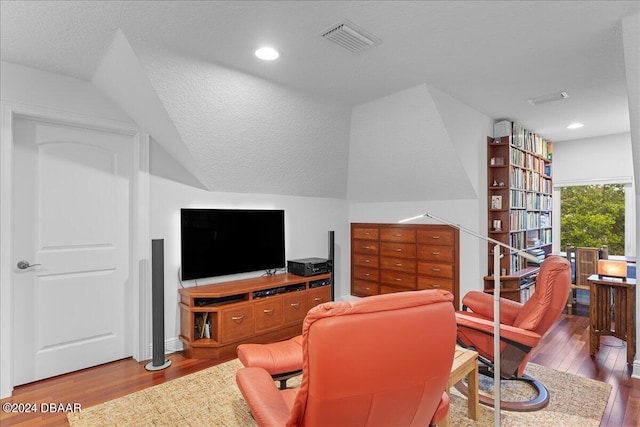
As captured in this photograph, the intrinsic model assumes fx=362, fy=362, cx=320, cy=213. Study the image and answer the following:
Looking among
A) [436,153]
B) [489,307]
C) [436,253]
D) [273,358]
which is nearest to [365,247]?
[436,253]

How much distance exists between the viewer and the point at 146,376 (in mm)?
3109

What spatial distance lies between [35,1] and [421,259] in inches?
170

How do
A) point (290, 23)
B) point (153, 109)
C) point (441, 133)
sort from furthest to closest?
point (441, 133)
point (153, 109)
point (290, 23)

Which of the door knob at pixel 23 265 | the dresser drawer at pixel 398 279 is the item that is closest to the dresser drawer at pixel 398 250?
the dresser drawer at pixel 398 279

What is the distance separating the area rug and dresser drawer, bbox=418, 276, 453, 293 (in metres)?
1.46

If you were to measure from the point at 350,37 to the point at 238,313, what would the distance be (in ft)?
8.75

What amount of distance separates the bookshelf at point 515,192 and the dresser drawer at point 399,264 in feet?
3.07

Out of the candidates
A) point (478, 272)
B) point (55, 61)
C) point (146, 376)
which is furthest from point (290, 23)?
point (478, 272)

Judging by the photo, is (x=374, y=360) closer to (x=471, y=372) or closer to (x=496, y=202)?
(x=471, y=372)

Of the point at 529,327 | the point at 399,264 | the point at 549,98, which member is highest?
the point at 549,98

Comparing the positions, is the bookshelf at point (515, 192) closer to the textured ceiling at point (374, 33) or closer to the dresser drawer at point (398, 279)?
the dresser drawer at point (398, 279)

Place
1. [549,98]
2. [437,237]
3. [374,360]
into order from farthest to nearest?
1. [437,237]
2. [549,98]
3. [374,360]

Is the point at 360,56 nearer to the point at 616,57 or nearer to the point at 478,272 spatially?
the point at 616,57

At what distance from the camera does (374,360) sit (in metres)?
1.24
